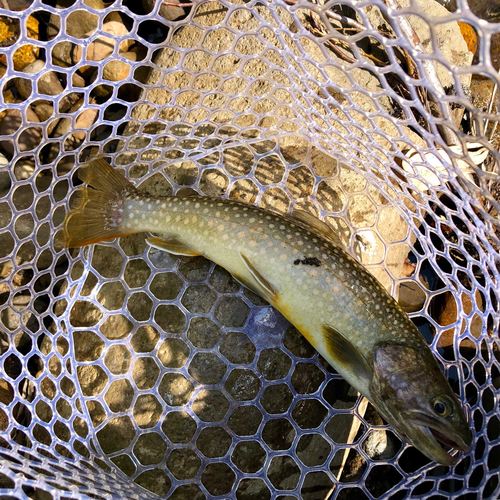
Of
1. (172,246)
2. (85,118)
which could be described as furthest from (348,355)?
(85,118)

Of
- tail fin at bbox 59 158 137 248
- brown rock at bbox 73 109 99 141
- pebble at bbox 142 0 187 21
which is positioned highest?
pebble at bbox 142 0 187 21

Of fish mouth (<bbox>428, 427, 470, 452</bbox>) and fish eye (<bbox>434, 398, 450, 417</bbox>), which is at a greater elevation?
fish eye (<bbox>434, 398, 450, 417</bbox>)

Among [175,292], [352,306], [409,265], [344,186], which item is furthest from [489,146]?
[175,292]

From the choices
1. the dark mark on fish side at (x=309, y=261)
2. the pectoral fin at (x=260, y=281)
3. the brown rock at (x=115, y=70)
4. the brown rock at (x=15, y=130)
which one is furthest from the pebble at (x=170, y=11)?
the dark mark on fish side at (x=309, y=261)

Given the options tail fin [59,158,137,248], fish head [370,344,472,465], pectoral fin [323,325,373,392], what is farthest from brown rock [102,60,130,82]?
fish head [370,344,472,465]

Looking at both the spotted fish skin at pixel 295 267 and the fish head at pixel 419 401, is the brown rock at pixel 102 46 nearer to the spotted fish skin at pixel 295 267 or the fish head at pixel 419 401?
the spotted fish skin at pixel 295 267

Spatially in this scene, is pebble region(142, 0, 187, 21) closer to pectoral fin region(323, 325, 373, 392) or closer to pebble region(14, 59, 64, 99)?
pebble region(14, 59, 64, 99)

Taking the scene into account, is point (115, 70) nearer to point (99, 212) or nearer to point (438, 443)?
point (99, 212)

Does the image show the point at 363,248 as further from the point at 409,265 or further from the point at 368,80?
the point at 368,80
